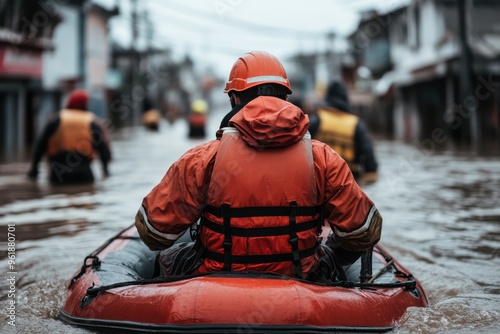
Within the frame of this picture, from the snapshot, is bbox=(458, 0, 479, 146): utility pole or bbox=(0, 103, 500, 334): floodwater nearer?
bbox=(0, 103, 500, 334): floodwater

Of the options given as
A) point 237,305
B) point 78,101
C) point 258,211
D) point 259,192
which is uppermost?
point 78,101

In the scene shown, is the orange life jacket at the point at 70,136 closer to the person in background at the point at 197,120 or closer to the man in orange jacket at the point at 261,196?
the man in orange jacket at the point at 261,196

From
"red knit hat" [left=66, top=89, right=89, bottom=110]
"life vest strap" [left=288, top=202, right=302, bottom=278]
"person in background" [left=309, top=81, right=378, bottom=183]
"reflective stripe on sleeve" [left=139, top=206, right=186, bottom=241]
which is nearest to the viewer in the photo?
"life vest strap" [left=288, top=202, right=302, bottom=278]

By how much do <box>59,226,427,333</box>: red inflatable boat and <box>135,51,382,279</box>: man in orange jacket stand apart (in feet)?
0.61

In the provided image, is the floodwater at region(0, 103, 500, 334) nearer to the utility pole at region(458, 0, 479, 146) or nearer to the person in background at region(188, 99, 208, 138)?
the utility pole at region(458, 0, 479, 146)

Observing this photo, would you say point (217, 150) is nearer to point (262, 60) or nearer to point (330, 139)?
point (262, 60)

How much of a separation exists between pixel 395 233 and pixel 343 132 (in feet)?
5.06

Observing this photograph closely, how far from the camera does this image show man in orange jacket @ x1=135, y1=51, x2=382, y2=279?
381cm

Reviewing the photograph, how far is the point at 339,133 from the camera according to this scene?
895 centimetres

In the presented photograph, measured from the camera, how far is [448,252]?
7.07m

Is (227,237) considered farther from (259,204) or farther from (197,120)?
(197,120)

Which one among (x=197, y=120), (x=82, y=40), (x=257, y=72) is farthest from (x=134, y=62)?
(x=257, y=72)

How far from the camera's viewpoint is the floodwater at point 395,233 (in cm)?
470

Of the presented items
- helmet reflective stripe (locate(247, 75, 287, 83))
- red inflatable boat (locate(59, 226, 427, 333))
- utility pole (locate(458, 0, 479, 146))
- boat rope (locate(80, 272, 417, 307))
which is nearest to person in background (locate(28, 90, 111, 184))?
red inflatable boat (locate(59, 226, 427, 333))
